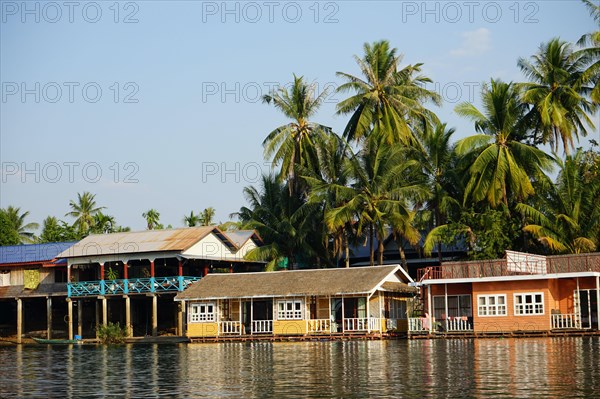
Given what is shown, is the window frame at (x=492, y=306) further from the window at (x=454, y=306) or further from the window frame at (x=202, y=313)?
the window frame at (x=202, y=313)

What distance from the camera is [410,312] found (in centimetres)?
4847

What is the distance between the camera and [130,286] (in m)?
51.4

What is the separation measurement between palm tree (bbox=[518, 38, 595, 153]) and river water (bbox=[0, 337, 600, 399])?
1524 cm

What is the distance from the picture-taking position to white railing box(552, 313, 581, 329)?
39.8m

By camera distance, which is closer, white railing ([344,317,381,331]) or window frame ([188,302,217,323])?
white railing ([344,317,381,331])

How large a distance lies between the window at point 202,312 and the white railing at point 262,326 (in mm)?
2296

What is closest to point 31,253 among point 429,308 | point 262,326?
point 262,326

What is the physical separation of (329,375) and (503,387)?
5.48 meters

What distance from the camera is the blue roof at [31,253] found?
57.5m

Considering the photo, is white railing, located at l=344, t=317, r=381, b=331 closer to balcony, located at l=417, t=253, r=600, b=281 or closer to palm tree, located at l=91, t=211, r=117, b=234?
balcony, located at l=417, t=253, r=600, b=281

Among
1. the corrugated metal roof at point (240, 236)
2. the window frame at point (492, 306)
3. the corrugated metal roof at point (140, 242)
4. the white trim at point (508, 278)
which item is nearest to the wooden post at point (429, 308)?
the white trim at point (508, 278)

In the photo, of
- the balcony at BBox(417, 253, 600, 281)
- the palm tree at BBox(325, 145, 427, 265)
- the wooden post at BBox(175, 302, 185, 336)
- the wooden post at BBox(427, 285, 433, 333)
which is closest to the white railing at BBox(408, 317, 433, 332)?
the wooden post at BBox(427, 285, 433, 333)

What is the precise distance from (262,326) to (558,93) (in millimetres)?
19962

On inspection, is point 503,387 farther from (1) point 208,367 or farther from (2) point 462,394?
(1) point 208,367
